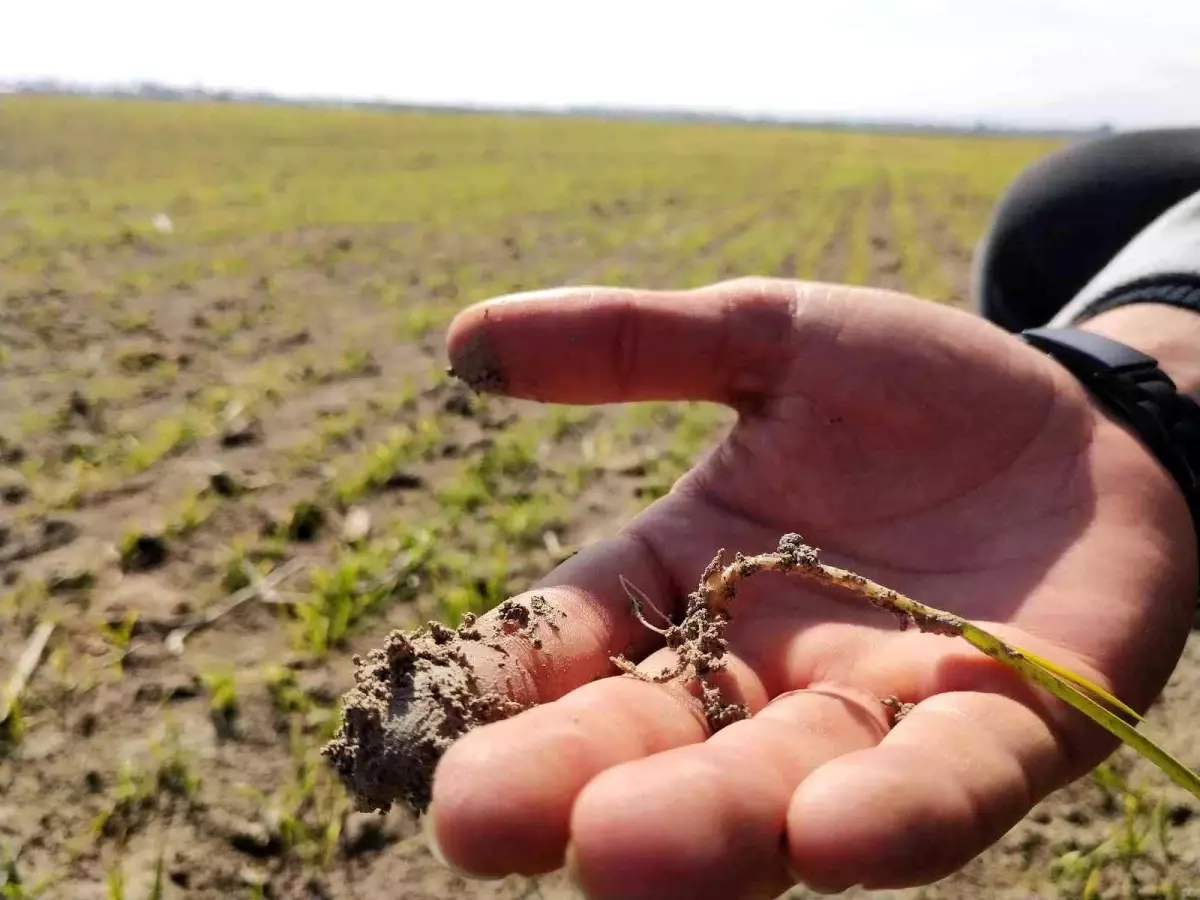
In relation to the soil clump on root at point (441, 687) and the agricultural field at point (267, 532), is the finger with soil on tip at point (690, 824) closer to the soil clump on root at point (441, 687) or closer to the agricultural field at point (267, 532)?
the soil clump on root at point (441, 687)

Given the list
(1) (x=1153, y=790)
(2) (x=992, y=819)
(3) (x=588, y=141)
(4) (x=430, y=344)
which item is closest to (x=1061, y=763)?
(2) (x=992, y=819)

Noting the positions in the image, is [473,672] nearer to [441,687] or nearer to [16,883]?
[441,687]

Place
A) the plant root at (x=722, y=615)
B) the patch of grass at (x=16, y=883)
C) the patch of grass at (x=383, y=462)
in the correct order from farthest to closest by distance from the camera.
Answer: the patch of grass at (x=383, y=462) < the patch of grass at (x=16, y=883) < the plant root at (x=722, y=615)

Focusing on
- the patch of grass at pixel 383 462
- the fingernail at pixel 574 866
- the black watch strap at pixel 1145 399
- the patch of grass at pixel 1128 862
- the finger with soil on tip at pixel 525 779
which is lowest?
the patch of grass at pixel 1128 862

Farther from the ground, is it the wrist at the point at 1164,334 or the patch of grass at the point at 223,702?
the wrist at the point at 1164,334

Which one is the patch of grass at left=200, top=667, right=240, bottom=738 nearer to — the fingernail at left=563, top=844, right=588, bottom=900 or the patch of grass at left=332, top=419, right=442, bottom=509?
the patch of grass at left=332, top=419, right=442, bottom=509

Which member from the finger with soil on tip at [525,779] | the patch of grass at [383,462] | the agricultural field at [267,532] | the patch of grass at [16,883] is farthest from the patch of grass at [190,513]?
the finger with soil on tip at [525,779]
